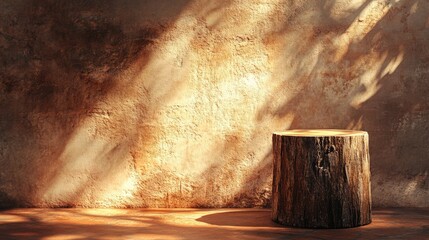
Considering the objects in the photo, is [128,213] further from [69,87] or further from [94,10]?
[94,10]

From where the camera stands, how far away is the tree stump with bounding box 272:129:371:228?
3969 mm

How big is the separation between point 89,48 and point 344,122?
2066 millimetres

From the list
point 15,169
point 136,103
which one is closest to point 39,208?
point 15,169

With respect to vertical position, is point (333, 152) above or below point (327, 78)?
below

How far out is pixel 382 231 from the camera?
3936 mm

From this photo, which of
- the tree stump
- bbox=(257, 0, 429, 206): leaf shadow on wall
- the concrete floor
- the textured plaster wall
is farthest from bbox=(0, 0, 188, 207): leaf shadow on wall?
the tree stump

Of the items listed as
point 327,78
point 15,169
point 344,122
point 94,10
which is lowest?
point 15,169

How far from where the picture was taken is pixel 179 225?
165 inches

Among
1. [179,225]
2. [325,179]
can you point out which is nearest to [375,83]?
[325,179]

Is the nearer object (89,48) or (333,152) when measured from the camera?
(333,152)

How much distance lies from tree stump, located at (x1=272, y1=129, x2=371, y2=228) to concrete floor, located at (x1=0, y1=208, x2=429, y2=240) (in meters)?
0.09

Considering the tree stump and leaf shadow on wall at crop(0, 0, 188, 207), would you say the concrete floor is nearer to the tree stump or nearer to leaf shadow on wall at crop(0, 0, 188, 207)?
the tree stump

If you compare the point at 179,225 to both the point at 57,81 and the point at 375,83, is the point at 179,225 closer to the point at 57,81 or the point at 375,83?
the point at 57,81

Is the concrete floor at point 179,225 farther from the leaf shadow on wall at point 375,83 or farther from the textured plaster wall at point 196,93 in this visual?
the leaf shadow on wall at point 375,83
